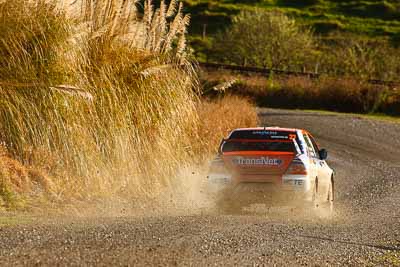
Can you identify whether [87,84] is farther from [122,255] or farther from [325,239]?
[122,255]

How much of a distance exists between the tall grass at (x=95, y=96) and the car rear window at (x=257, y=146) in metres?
1.04

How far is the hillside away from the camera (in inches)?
3086

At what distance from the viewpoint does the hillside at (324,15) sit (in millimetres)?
78375

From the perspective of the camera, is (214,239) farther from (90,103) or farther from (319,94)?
(319,94)

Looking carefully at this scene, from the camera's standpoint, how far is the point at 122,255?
10.5 m

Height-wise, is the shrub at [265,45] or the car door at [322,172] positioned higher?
the car door at [322,172]

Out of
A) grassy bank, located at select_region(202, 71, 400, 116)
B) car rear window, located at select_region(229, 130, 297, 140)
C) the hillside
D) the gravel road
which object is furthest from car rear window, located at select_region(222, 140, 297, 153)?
the hillside

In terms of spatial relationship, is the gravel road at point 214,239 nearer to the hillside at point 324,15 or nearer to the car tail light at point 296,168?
the car tail light at point 296,168

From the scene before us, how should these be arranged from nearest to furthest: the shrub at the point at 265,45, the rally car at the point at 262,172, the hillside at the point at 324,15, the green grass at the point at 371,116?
the rally car at the point at 262,172 < the green grass at the point at 371,116 < the shrub at the point at 265,45 < the hillside at the point at 324,15

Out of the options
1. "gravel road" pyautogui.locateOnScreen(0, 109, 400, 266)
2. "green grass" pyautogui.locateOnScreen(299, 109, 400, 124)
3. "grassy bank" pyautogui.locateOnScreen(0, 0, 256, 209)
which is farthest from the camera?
"green grass" pyautogui.locateOnScreen(299, 109, 400, 124)

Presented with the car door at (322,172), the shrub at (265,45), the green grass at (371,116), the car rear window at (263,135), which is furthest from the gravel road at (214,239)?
the shrub at (265,45)

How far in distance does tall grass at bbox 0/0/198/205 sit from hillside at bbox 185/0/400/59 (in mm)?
55417

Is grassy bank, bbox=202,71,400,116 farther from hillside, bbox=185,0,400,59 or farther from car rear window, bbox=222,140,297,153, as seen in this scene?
car rear window, bbox=222,140,297,153

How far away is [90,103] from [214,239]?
4869 millimetres
